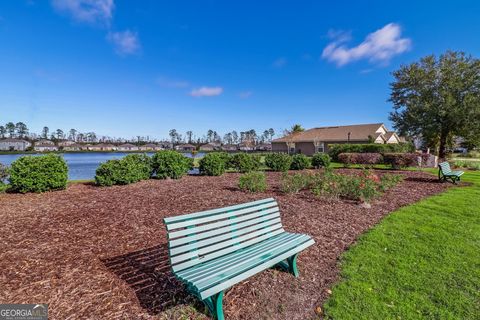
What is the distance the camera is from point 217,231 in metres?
3.00

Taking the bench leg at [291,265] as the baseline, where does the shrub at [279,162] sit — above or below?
above

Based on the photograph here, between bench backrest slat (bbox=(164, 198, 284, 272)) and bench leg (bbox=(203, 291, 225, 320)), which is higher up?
bench backrest slat (bbox=(164, 198, 284, 272))

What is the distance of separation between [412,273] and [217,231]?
9.32ft

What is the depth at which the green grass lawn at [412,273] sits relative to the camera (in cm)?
Result: 279

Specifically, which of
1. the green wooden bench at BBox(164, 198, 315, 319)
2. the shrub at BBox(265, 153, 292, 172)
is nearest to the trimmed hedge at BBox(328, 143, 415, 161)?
the shrub at BBox(265, 153, 292, 172)

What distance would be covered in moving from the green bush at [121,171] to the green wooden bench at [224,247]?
7974mm

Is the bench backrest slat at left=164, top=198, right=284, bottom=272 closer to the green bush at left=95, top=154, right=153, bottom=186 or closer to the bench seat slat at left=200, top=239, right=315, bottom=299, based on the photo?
the bench seat slat at left=200, top=239, right=315, bottom=299

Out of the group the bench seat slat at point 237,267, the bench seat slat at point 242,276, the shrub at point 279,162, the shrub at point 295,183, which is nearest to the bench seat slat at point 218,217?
the bench seat slat at point 237,267

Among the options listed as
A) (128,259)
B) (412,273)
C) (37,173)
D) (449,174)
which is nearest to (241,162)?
(37,173)

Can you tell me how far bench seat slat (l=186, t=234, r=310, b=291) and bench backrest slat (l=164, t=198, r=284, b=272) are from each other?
28 cm

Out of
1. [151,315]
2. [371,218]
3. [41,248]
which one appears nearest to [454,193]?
[371,218]

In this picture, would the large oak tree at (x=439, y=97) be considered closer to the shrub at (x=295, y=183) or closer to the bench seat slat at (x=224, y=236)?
the shrub at (x=295, y=183)

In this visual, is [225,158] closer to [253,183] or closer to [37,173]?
[253,183]

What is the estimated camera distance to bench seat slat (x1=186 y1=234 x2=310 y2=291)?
232 cm
